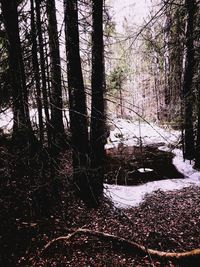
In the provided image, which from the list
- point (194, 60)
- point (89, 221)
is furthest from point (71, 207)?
point (194, 60)

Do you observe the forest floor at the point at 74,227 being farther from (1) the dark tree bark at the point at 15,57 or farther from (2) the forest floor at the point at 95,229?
(1) the dark tree bark at the point at 15,57

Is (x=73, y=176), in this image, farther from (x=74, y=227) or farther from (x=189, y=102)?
(x=189, y=102)

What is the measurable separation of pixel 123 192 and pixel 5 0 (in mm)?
6404

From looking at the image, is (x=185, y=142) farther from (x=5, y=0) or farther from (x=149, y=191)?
(x=5, y=0)

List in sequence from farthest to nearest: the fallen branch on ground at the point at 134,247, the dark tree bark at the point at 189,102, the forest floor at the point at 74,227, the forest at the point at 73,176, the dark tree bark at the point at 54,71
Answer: the dark tree bark at the point at 189,102 → the forest floor at the point at 74,227 → the fallen branch on ground at the point at 134,247 → the dark tree bark at the point at 54,71 → the forest at the point at 73,176

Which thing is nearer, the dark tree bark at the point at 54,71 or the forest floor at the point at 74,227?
the dark tree bark at the point at 54,71

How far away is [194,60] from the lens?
1082 cm

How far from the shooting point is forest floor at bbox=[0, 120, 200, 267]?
5078 millimetres

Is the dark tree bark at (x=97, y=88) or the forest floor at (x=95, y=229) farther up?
the dark tree bark at (x=97, y=88)

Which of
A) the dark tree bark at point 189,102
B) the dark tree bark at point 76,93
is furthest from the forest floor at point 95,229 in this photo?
the dark tree bark at point 189,102

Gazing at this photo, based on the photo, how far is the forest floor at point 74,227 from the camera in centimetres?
508

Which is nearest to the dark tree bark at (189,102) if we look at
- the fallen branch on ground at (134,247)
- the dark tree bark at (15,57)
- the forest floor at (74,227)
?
the forest floor at (74,227)

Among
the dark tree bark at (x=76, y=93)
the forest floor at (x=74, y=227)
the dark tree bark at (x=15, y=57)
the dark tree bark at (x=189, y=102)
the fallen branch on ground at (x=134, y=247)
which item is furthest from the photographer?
the dark tree bark at (x=189, y=102)

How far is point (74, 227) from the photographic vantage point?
6121mm
